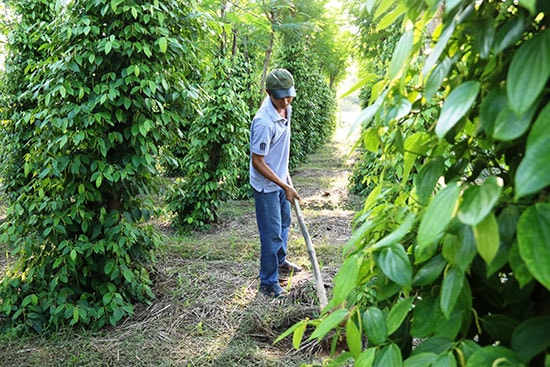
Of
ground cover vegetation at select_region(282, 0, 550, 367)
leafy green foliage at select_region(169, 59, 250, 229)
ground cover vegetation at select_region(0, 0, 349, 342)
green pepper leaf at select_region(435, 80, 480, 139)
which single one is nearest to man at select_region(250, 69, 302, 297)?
ground cover vegetation at select_region(0, 0, 349, 342)

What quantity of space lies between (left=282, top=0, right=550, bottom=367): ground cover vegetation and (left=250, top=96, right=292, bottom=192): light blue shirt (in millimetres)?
2398

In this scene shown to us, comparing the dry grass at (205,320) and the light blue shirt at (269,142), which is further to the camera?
the light blue shirt at (269,142)

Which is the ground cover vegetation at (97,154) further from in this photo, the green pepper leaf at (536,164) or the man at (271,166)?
the green pepper leaf at (536,164)

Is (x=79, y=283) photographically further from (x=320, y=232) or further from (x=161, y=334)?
(x=320, y=232)

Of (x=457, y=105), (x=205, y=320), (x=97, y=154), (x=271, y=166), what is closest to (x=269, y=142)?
(x=271, y=166)

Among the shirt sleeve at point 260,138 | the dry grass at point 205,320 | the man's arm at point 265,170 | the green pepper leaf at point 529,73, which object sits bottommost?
the dry grass at point 205,320

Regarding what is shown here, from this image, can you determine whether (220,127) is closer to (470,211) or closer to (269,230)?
(269,230)

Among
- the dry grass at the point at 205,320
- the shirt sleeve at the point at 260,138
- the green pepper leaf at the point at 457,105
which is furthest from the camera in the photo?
the shirt sleeve at the point at 260,138

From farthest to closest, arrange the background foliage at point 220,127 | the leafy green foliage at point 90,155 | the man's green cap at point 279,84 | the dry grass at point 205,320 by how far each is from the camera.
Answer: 1. the background foliage at point 220,127
2. the man's green cap at point 279,84
3. the leafy green foliage at point 90,155
4. the dry grass at point 205,320

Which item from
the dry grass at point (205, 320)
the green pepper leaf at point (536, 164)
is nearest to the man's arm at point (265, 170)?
the dry grass at point (205, 320)

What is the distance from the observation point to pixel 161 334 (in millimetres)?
2994

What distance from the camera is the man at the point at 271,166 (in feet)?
10.9

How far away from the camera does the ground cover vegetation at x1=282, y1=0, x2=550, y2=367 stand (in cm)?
52

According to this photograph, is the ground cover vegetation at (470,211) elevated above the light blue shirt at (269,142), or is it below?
above
